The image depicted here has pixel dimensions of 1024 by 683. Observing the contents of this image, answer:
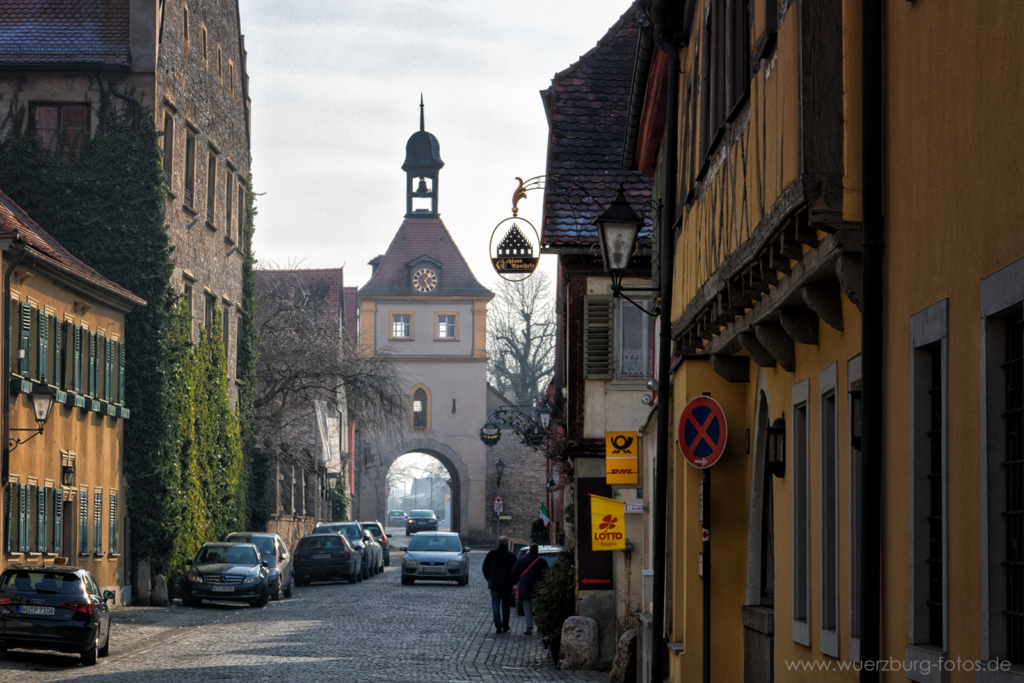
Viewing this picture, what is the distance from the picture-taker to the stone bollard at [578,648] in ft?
66.8

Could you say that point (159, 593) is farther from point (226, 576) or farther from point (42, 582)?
point (42, 582)

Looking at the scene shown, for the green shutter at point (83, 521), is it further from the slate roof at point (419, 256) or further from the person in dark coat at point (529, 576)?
the slate roof at point (419, 256)

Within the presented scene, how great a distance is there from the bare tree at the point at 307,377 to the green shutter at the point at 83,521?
14449 millimetres

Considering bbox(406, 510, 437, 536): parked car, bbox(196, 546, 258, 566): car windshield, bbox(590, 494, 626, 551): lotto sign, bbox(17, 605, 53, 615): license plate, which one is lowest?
bbox(406, 510, 437, 536): parked car

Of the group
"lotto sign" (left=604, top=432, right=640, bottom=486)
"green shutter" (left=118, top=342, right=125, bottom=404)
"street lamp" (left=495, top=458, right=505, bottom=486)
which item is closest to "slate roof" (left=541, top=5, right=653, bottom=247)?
"lotto sign" (left=604, top=432, right=640, bottom=486)

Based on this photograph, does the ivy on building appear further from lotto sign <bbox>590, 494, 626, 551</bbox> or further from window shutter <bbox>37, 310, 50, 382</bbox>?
lotto sign <bbox>590, 494, 626, 551</bbox>

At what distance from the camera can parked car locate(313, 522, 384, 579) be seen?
45812mm

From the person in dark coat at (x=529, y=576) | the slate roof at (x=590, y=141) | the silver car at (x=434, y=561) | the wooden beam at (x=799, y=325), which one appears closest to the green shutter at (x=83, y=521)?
the person in dark coat at (x=529, y=576)

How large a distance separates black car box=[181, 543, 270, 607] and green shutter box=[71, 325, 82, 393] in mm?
5221

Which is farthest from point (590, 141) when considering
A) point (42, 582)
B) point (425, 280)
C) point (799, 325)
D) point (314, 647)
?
point (425, 280)

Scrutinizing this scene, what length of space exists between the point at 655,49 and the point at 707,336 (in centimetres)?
524

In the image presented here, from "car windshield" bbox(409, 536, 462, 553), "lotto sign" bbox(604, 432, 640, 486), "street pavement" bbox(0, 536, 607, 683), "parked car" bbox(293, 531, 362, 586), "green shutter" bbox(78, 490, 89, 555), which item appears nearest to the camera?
"street pavement" bbox(0, 536, 607, 683)

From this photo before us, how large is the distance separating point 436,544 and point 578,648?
23.3m

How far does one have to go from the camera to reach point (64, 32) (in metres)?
34.4
